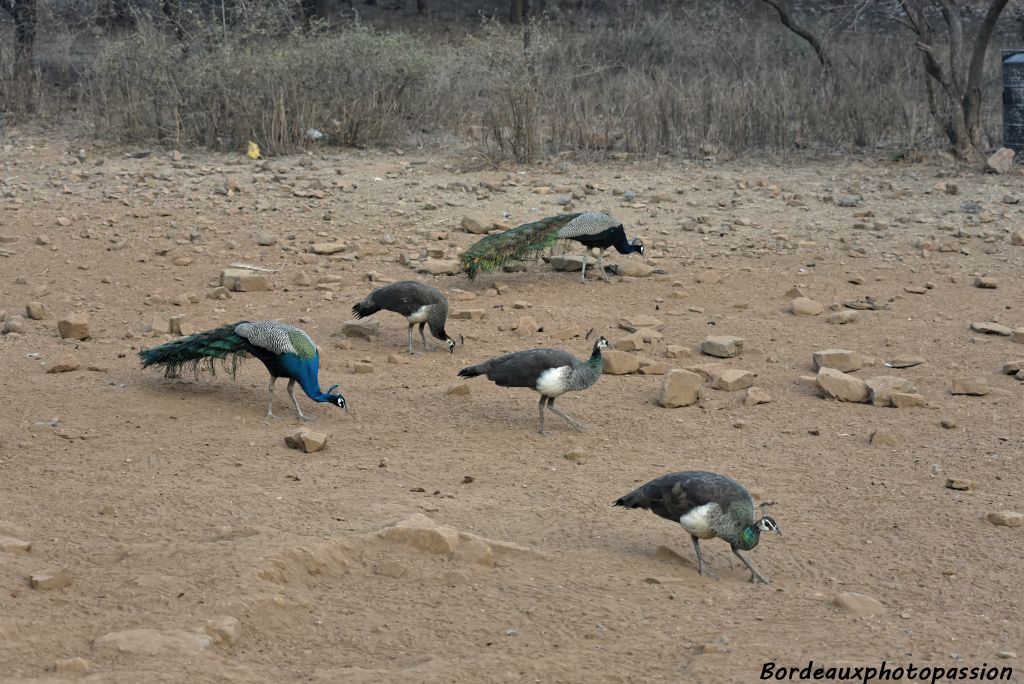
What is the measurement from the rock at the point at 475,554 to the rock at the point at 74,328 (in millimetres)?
4433

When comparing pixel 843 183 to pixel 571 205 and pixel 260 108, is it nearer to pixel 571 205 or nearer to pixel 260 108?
pixel 571 205

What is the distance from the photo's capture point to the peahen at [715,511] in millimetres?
5320

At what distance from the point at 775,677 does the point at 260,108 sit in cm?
1109

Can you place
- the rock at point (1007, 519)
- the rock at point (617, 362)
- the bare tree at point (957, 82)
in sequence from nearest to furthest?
the rock at point (1007, 519) → the rock at point (617, 362) → the bare tree at point (957, 82)

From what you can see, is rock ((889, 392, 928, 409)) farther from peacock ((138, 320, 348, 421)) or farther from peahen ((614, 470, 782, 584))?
peacock ((138, 320, 348, 421))

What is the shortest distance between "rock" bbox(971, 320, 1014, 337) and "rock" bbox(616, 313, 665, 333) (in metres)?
2.31

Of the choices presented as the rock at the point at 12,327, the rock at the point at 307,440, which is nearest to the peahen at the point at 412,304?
the rock at the point at 307,440

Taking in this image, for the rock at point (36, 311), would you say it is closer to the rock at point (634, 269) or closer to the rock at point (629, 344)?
the rock at point (629, 344)

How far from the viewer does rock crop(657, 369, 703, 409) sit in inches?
295

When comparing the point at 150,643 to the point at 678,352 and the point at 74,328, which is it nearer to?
the point at 74,328

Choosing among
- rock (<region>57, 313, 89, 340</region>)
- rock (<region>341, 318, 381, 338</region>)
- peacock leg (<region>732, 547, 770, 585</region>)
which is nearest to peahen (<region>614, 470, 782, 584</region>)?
peacock leg (<region>732, 547, 770, 585</region>)

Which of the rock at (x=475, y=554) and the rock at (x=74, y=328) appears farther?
the rock at (x=74, y=328)

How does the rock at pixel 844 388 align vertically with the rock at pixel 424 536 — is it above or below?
below

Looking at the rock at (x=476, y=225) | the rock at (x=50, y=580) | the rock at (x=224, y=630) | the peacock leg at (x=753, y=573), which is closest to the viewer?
the rock at (x=224, y=630)
